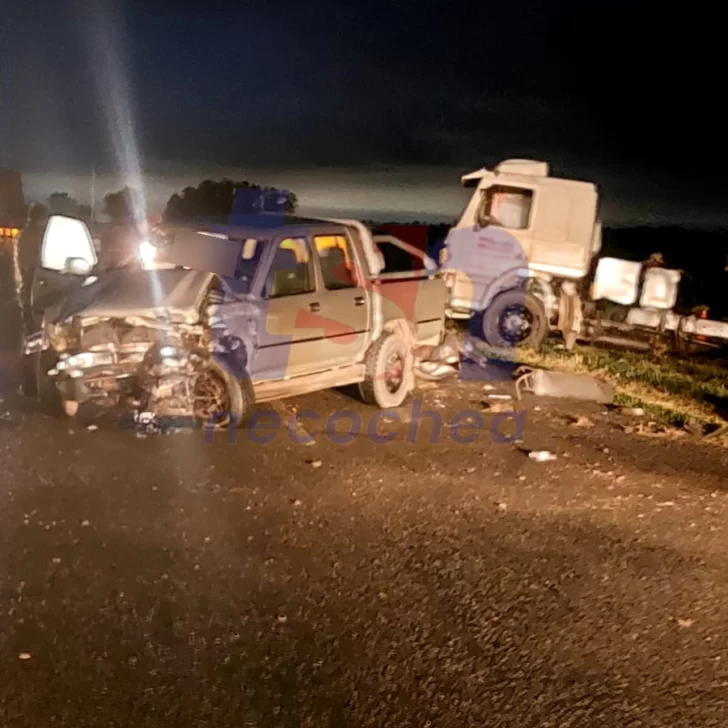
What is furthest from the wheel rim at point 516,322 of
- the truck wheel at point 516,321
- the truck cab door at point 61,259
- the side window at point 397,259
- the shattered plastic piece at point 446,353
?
the truck cab door at point 61,259

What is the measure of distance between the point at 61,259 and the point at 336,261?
120 inches

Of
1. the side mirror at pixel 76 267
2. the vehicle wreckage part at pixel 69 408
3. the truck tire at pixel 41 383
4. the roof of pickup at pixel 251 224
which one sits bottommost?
the vehicle wreckage part at pixel 69 408

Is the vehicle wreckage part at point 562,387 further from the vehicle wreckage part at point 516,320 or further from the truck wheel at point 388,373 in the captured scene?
the vehicle wreckage part at point 516,320

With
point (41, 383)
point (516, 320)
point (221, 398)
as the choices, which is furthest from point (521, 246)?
point (41, 383)

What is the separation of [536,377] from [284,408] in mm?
2970

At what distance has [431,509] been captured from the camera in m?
6.20

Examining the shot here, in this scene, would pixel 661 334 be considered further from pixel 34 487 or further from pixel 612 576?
pixel 34 487

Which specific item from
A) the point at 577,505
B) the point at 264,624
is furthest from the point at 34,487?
the point at 577,505

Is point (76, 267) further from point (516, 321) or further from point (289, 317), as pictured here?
point (516, 321)

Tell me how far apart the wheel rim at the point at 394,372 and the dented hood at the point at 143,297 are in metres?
2.13

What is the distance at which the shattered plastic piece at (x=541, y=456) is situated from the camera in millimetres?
7492

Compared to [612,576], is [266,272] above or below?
above

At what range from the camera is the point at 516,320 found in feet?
42.1

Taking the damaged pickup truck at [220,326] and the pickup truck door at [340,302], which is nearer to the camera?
the damaged pickup truck at [220,326]
